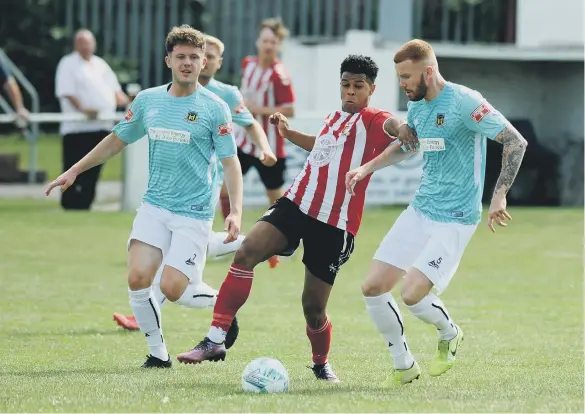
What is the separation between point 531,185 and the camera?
2523cm

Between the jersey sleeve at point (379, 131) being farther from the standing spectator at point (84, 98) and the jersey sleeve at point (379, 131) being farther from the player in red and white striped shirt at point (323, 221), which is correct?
the standing spectator at point (84, 98)

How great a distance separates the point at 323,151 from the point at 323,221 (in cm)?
45

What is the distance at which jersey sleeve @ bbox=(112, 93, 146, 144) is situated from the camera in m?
9.28

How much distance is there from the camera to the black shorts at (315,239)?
8859 mm

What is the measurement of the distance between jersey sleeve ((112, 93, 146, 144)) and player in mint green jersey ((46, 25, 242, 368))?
5cm

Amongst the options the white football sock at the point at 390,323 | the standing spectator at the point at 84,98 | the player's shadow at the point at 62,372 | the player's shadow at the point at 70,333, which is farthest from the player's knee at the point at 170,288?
the standing spectator at the point at 84,98

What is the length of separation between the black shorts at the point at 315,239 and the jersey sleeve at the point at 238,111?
2.12m

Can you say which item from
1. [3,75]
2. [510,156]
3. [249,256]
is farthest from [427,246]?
[3,75]

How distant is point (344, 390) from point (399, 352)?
1.73 ft

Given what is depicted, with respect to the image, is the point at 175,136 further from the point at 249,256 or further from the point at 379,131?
the point at 379,131

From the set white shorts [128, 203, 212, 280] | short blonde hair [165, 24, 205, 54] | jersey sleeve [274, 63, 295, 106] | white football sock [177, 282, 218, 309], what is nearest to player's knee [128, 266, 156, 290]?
white shorts [128, 203, 212, 280]

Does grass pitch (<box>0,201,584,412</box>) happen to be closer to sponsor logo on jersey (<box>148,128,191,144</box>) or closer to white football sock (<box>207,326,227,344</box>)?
white football sock (<box>207,326,227,344</box>)

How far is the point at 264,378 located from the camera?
8.12m

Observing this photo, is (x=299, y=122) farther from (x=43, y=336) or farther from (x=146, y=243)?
(x=146, y=243)
